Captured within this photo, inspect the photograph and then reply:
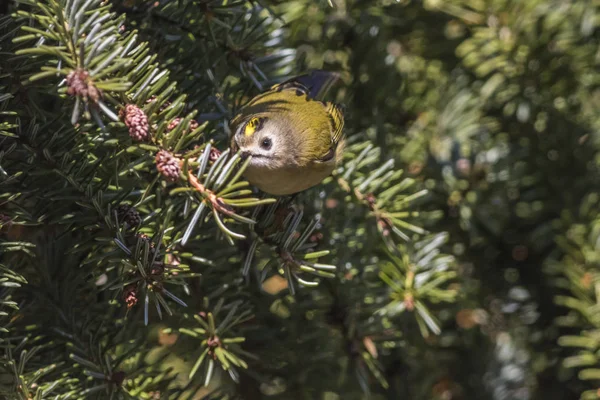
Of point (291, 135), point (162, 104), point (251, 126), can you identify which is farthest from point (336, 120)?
point (162, 104)

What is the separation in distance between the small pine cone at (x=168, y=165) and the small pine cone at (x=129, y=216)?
11 centimetres

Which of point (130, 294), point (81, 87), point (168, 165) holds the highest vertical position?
point (81, 87)

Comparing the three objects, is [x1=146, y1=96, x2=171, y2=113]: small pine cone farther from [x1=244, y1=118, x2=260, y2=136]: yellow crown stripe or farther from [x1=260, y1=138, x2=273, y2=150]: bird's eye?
[x1=260, y1=138, x2=273, y2=150]: bird's eye

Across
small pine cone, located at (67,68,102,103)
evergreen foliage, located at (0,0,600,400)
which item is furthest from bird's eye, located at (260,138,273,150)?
small pine cone, located at (67,68,102,103)

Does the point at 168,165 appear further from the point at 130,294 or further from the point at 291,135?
the point at 291,135

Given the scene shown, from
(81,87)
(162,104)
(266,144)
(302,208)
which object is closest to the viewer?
(81,87)

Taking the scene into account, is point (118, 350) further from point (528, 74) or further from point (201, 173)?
point (528, 74)

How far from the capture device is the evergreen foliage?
0.85 m

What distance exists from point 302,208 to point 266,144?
8.9 inches

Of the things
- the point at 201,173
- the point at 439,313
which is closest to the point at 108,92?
the point at 201,173

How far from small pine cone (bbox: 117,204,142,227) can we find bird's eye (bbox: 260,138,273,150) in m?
0.44

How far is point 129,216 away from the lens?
2.91 ft

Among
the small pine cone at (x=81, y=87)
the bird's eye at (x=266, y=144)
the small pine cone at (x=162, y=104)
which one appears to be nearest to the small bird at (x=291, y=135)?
the bird's eye at (x=266, y=144)

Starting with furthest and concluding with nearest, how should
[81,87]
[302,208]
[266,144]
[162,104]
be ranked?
1. [266,144]
2. [302,208]
3. [162,104]
4. [81,87]
